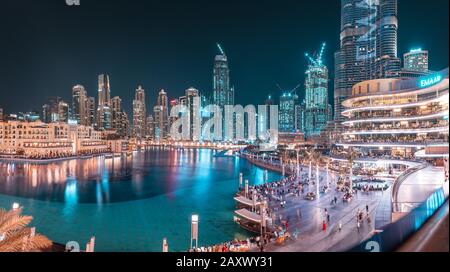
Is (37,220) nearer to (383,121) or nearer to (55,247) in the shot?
(55,247)

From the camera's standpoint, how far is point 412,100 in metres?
25.3

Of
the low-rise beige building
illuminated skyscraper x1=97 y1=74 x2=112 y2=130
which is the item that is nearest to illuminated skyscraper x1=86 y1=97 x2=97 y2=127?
illuminated skyscraper x1=97 y1=74 x2=112 y2=130

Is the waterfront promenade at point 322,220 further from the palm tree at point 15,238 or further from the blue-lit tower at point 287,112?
the blue-lit tower at point 287,112

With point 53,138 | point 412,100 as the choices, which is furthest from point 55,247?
point 53,138

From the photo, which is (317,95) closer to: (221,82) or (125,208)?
(221,82)

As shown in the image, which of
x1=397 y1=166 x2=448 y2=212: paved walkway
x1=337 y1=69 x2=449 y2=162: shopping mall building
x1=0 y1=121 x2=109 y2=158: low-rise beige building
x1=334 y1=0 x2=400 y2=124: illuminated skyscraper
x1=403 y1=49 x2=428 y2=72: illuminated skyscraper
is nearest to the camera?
x1=397 y1=166 x2=448 y2=212: paved walkway

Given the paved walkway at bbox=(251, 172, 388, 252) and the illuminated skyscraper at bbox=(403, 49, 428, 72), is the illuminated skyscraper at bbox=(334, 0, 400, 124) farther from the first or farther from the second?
the paved walkway at bbox=(251, 172, 388, 252)

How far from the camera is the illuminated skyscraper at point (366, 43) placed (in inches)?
3125

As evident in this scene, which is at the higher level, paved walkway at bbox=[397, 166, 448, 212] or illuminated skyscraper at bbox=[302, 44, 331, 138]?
illuminated skyscraper at bbox=[302, 44, 331, 138]

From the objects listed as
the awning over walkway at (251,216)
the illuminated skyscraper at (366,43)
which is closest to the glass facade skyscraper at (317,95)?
the illuminated skyscraper at (366,43)

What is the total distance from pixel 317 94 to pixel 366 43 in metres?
54.9

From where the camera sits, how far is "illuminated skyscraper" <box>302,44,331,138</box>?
147m

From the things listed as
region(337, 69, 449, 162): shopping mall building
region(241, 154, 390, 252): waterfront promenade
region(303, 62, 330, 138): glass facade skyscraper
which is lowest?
region(241, 154, 390, 252): waterfront promenade

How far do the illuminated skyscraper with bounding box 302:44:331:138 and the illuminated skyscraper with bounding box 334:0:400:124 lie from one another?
38160mm
